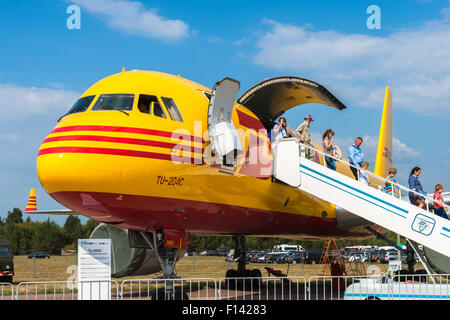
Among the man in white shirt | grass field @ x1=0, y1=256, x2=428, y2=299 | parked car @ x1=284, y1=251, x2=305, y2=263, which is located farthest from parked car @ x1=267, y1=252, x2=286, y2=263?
the man in white shirt

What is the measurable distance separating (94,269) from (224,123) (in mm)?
4344

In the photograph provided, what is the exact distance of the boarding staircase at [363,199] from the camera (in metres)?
11.7

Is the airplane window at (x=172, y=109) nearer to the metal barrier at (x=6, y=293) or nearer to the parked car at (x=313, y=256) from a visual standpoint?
the metal barrier at (x=6, y=293)

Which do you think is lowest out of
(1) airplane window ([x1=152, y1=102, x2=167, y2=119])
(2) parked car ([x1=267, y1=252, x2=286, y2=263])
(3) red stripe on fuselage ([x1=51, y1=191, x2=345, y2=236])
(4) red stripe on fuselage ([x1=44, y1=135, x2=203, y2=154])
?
(2) parked car ([x1=267, y1=252, x2=286, y2=263])

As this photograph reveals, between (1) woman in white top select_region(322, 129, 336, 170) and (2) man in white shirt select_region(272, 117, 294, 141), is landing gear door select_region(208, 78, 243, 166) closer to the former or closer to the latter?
(2) man in white shirt select_region(272, 117, 294, 141)

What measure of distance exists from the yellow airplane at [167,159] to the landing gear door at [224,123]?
0.9 inches

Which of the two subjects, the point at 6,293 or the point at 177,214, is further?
the point at 6,293

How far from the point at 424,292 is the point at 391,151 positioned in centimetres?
1391

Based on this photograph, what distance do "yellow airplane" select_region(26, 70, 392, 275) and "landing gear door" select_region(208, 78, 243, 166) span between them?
0.07 ft

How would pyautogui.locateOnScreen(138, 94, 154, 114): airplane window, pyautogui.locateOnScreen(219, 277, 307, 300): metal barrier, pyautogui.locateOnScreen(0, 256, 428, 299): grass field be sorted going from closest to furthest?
pyautogui.locateOnScreen(138, 94, 154, 114): airplane window
pyautogui.locateOnScreen(219, 277, 307, 300): metal barrier
pyautogui.locateOnScreen(0, 256, 428, 299): grass field

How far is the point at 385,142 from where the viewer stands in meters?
23.2

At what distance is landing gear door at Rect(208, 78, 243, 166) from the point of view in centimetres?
1168

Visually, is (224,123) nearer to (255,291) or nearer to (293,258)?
(255,291)

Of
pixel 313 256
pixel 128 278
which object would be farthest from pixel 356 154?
pixel 313 256
